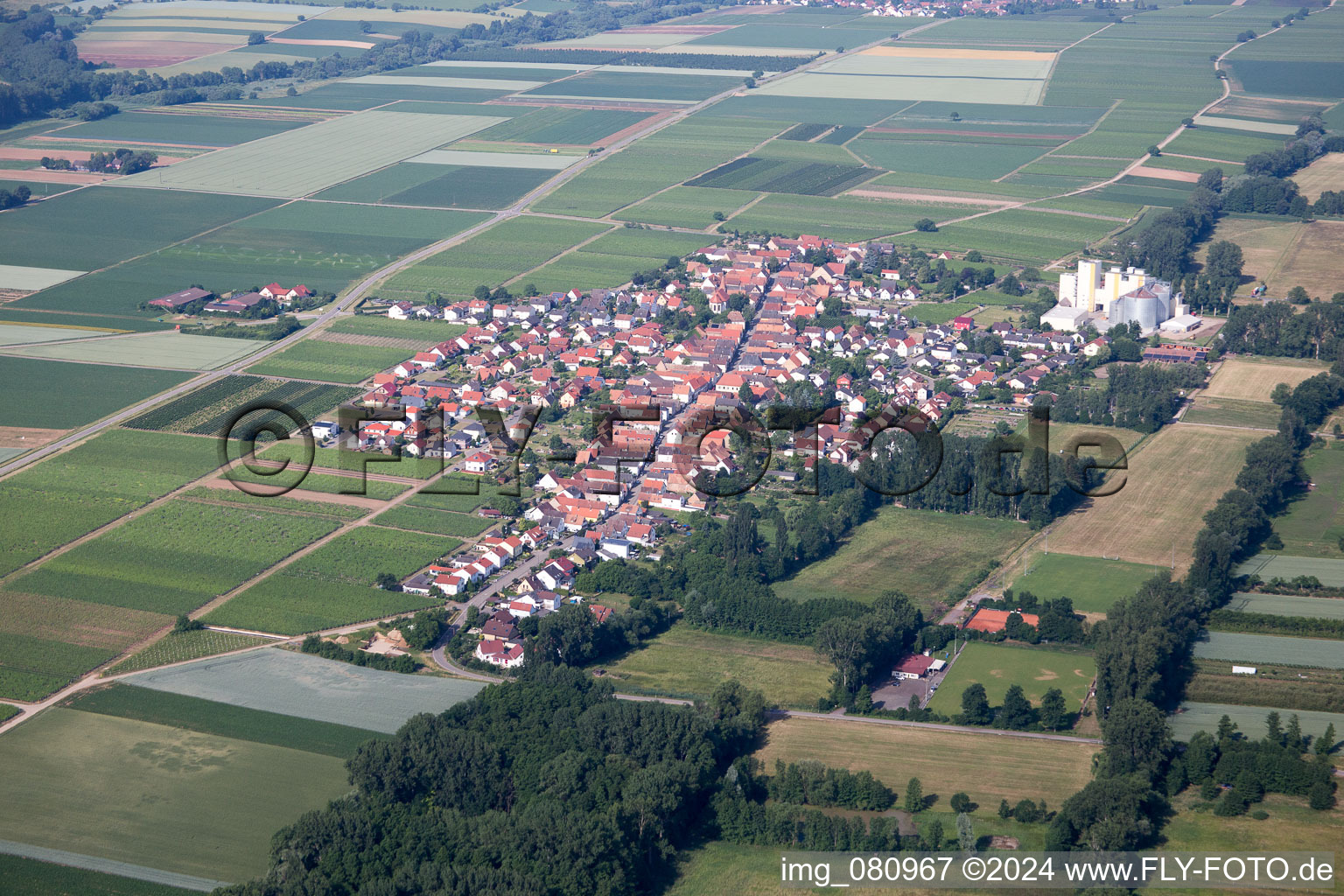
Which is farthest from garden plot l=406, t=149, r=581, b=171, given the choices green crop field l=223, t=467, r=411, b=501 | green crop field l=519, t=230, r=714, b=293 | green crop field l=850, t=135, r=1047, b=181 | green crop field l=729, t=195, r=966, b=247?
green crop field l=223, t=467, r=411, b=501

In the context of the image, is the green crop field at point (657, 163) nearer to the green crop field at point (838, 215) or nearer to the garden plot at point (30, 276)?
the green crop field at point (838, 215)

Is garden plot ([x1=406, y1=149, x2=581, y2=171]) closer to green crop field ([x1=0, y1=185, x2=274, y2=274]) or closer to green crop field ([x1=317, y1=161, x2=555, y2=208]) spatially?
green crop field ([x1=317, y1=161, x2=555, y2=208])

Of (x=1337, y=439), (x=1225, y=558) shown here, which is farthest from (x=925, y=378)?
(x=1225, y=558)

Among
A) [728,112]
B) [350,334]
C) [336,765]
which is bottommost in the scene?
[336,765]

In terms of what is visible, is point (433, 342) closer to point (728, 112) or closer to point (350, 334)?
point (350, 334)

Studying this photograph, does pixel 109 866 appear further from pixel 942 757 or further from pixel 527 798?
pixel 942 757

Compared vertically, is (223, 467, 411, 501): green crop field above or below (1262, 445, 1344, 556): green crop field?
above

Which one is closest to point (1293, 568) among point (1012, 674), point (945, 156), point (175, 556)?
point (1012, 674)
